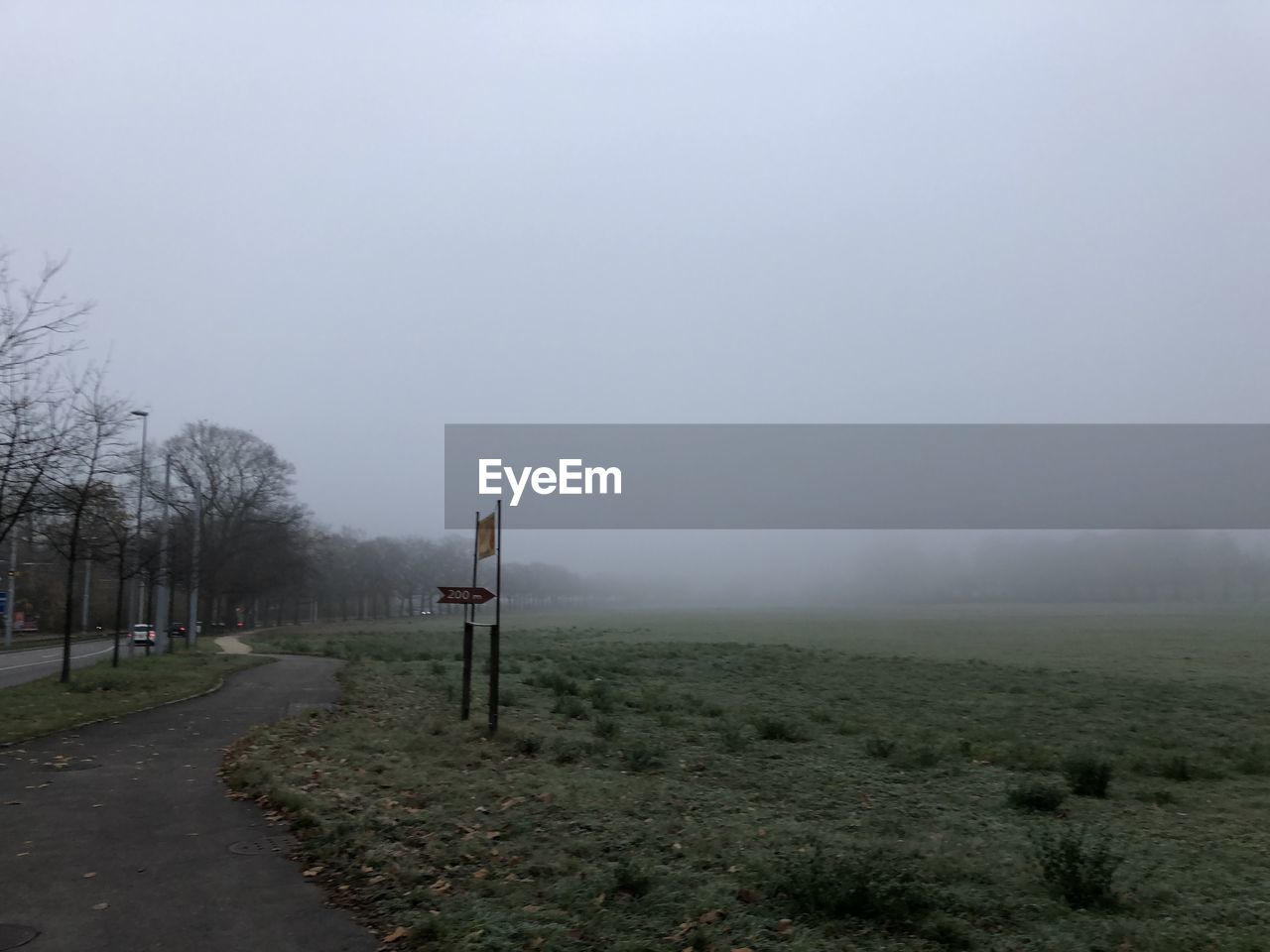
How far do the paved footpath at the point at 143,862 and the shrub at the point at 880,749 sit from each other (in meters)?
9.04

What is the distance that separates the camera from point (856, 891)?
240 inches

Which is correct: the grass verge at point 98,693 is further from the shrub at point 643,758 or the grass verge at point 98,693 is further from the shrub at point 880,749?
the shrub at point 880,749

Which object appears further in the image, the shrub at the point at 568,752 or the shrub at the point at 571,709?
the shrub at the point at 571,709

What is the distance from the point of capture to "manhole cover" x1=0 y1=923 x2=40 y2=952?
17.9 ft

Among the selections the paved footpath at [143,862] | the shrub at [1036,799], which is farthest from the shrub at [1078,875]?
the paved footpath at [143,862]

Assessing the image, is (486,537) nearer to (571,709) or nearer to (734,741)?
(571,709)

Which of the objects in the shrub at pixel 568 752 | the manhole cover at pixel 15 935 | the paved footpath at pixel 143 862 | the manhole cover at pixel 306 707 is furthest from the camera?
the manhole cover at pixel 306 707

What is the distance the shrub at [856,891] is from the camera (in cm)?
597

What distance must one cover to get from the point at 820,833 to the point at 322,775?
5.35 m

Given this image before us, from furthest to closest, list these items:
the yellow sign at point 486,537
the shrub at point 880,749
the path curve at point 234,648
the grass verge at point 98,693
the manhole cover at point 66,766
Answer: the path curve at point 234,648 → the grass verge at point 98,693 → the yellow sign at point 486,537 → the shrub at point 880,749 → the manhole cover at point 66,766

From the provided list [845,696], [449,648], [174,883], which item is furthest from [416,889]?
[449,648]

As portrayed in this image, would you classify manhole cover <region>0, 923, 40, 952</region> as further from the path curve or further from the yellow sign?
the path curve

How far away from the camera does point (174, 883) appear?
259 inches

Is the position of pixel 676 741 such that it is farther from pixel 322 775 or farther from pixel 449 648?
pixel 449 648
